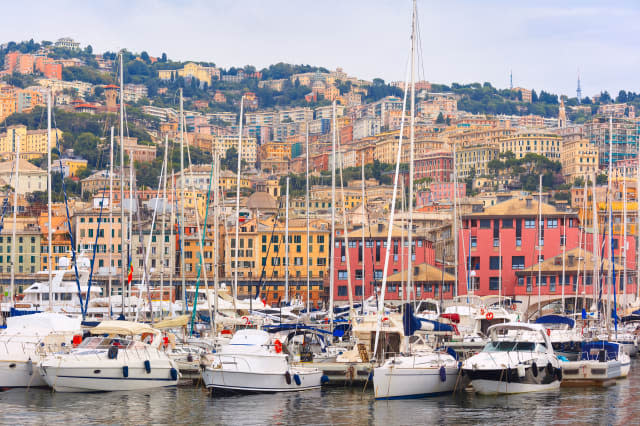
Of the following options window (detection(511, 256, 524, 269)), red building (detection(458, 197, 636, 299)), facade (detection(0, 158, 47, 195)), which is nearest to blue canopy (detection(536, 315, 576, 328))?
red building (detection(458, 197, 636, 299))

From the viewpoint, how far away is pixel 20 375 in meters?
37.4

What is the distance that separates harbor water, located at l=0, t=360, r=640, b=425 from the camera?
31922 millimetres

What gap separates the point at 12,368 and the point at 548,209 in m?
50.5

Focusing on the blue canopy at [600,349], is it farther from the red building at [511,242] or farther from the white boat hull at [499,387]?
the red building at [511,242]

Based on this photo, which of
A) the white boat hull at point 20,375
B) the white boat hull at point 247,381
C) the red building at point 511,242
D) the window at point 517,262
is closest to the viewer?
the white boat hull at point 247,381

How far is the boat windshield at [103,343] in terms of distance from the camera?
36906 millimetres

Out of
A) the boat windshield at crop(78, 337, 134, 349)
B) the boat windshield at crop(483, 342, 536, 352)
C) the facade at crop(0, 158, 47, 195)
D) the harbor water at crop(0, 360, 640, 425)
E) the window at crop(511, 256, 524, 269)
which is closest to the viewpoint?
the harbor water at crop(0, 360, 640, 425)

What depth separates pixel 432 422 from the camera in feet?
103

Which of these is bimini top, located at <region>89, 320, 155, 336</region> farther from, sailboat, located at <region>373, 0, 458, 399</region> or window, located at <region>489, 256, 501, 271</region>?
window, located at <region>489, 256, 501, 271</region>

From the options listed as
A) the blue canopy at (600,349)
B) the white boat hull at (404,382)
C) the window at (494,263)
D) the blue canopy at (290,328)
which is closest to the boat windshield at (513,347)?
the white boat hull at (404,382)

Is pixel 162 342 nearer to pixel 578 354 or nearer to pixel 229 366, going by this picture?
pixel 229 366

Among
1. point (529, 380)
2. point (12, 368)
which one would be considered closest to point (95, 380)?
point (12, 368)

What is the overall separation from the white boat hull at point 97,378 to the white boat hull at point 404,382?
8.58m

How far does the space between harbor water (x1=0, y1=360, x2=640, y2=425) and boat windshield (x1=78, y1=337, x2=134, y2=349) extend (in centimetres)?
169
